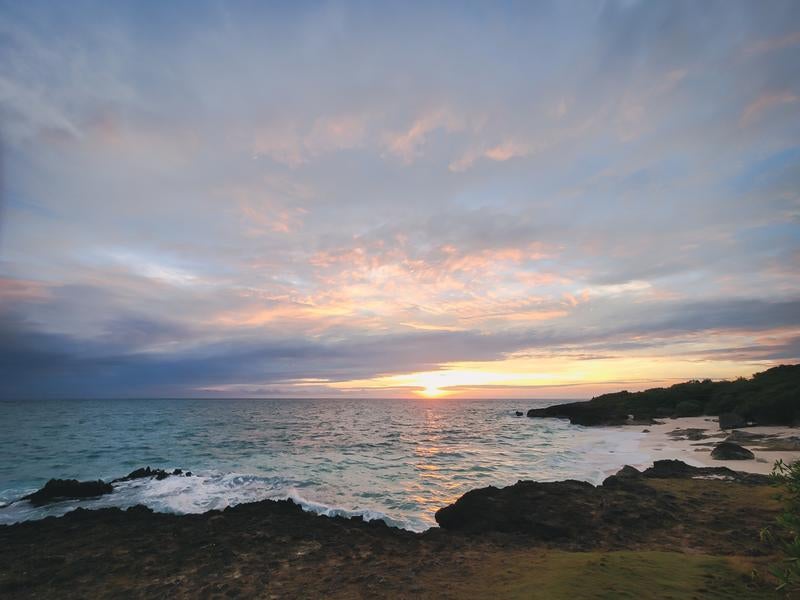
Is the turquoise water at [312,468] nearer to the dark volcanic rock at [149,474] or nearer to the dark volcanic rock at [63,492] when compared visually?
the dark volcanic rock at [63,492]

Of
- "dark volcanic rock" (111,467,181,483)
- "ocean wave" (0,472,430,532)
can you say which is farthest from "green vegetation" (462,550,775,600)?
"dark volcanic rock" (111,467,181,483)

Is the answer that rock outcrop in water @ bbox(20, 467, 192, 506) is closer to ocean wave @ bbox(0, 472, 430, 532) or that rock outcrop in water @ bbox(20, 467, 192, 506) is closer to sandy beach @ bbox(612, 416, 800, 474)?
ocean wave @ bbox(0, 472, 430, 532)

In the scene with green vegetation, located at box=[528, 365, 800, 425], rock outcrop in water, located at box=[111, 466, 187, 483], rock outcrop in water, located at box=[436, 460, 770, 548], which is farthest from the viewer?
green vegetation, located at box=[528, 365, 800, 425]

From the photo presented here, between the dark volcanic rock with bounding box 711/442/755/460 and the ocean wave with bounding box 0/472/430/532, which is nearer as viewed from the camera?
the ocean wave with bounding box 0/472/430/532

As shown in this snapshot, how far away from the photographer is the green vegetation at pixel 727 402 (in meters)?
40.1

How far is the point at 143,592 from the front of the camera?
8.88 meters

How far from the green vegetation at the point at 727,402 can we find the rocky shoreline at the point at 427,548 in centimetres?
3317

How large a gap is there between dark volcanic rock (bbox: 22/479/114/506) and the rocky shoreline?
515cm

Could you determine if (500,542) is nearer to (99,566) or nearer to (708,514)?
(708,514)

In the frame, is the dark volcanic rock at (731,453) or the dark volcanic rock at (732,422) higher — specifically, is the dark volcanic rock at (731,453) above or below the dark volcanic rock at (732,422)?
below

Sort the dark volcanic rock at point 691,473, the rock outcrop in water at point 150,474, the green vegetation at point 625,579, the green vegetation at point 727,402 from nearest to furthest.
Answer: the green vegetation at point 625,579 < the dark volcanic rock at point 691,473 < the rock outcrop in water at point 150,474 < the green vegetation at point 727,402

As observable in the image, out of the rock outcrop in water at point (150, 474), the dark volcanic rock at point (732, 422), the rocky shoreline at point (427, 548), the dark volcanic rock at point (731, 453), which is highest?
the dark volcanic rock at point (732, 422)

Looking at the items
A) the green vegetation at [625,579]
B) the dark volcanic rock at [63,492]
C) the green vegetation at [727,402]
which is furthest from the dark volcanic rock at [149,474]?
the green vegetation at [727,402]

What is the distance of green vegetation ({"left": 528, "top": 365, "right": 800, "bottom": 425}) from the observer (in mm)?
40125
